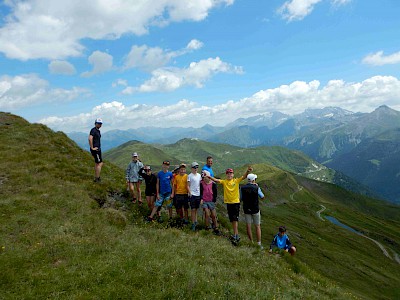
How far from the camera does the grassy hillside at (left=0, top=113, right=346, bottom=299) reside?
10.0 metres

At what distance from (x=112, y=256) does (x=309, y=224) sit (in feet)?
488

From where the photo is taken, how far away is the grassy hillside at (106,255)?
1002 cm

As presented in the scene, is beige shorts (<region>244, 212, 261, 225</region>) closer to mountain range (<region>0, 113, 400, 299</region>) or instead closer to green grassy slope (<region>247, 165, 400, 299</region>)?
mountain range (<region>0, 113, 400, 299</region>)

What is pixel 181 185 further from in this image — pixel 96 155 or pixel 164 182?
pixel 96 155

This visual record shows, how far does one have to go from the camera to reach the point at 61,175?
23297 mm

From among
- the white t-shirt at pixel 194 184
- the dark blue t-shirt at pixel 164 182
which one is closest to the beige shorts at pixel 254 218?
the white t-shirt at pixel 194 184

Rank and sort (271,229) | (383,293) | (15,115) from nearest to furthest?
(15,115) < (383,293) < (271,229)

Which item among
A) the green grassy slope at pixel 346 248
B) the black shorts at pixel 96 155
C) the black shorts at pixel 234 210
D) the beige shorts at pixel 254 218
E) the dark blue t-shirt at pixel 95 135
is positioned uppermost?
the dark blue t-shirt at pixel 95 135

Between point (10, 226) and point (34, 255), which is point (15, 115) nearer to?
point (10, 226)

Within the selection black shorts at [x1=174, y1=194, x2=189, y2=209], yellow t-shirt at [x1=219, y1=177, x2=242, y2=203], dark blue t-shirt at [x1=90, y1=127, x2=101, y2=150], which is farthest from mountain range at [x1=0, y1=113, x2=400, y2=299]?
dark blue t-shirt at [x1=90, y1=127, x2=101, y2=150]

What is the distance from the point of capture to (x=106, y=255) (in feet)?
40.1

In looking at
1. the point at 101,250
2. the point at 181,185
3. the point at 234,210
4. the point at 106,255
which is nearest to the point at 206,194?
the point at 181,185

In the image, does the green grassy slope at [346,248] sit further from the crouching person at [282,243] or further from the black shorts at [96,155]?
the black shorts at [96,155]

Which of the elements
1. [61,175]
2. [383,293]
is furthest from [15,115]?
[383,293]
